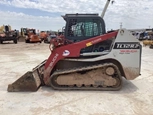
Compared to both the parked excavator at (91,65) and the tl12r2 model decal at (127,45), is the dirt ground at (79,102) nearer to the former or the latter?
the parked excavator at (91,65)

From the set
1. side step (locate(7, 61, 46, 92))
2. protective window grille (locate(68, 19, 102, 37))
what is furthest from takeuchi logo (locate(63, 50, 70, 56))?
side step (locate(7, 61, 46, 92))

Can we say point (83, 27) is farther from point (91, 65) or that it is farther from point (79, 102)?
point (79, 102)

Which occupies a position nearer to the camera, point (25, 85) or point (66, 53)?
point (25, 85)

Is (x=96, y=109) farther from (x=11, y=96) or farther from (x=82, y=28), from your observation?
(x=82, y=28)

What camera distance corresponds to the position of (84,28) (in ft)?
19.0

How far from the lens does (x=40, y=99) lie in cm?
462

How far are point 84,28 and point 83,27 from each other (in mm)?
42

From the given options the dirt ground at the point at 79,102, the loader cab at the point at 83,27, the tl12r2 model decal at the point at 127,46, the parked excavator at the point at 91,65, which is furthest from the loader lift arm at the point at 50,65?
the loader cab at the point at 83,27

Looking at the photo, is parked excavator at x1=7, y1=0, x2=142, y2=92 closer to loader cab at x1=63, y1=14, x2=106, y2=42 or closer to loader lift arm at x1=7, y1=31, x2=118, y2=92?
loader lift arm at x1=7, y1=31, x2=118, y2=92

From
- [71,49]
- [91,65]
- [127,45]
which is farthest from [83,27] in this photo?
[127,45]

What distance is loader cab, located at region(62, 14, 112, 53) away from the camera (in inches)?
225

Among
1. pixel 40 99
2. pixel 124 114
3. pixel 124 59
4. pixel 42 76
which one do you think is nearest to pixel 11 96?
pixel 40 99

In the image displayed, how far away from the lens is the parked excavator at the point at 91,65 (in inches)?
207

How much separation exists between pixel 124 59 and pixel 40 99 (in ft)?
7.98
